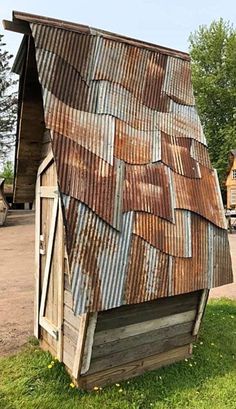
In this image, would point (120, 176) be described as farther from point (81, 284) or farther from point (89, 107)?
point (81, 284)

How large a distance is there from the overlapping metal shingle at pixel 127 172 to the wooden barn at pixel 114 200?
0.01 m

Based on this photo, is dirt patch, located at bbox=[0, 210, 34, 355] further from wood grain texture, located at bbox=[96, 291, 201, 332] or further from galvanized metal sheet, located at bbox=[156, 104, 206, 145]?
galvanized metal sheet, located at bbox=[156, 104, 206, 145]

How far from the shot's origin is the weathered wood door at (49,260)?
3.97 meters

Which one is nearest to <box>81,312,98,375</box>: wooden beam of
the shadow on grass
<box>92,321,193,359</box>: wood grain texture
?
<box>92,321,193,359</box>: wood grain texture

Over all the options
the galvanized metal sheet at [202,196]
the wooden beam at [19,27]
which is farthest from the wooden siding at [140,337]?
the wooden beam at [19,27]

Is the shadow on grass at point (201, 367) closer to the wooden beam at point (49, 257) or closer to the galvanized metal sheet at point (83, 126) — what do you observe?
the wooden beam at point (49, 257)

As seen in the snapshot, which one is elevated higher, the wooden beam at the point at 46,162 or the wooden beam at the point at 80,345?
the wooden beam at the point at 46,162

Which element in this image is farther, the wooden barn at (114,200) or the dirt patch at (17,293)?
the dirt patch at (17,293)

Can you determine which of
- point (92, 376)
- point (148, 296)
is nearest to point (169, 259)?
point (148, 296)

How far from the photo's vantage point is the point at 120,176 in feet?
11.7

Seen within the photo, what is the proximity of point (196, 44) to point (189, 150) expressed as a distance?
4159 centimetres

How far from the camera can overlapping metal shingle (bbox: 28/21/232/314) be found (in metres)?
3.23

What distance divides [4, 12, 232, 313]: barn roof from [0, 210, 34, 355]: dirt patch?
2609mm

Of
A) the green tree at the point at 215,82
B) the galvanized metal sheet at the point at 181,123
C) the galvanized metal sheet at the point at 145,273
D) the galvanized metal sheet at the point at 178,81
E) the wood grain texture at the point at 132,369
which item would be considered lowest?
the wood grain texture at the point at 132,369
